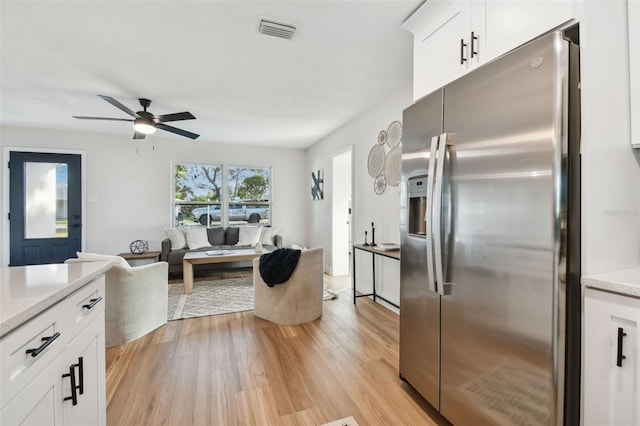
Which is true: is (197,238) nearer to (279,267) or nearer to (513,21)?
(279,267)

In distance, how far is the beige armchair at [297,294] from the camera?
2.96 m

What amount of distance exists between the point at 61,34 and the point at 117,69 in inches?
22.1

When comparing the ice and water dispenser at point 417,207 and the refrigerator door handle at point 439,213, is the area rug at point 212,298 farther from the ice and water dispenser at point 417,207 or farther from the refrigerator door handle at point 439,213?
the refrigerator door handle at point 439,213

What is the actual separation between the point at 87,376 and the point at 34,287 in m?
0.45

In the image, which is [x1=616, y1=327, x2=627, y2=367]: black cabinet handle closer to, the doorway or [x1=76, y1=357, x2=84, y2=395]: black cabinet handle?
[x1=76, y1=357, x2=84, y2=395]: black cabinet handle

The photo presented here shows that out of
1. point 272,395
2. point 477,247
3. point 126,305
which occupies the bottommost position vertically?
point 272,395

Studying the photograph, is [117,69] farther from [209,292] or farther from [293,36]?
[209,292]

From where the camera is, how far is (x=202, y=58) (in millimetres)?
2639

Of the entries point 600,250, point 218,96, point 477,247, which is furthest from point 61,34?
point 600,250

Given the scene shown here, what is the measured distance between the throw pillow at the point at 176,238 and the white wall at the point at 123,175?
48 cm

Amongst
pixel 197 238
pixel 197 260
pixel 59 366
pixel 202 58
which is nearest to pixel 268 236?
pixel 197 238

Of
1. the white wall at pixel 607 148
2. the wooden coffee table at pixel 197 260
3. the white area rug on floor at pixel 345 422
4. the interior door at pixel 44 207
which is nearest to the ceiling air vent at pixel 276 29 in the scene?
the white wall at pixel 607 148

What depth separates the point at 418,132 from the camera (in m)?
1.74

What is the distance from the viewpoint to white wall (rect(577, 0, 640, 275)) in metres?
1.12
